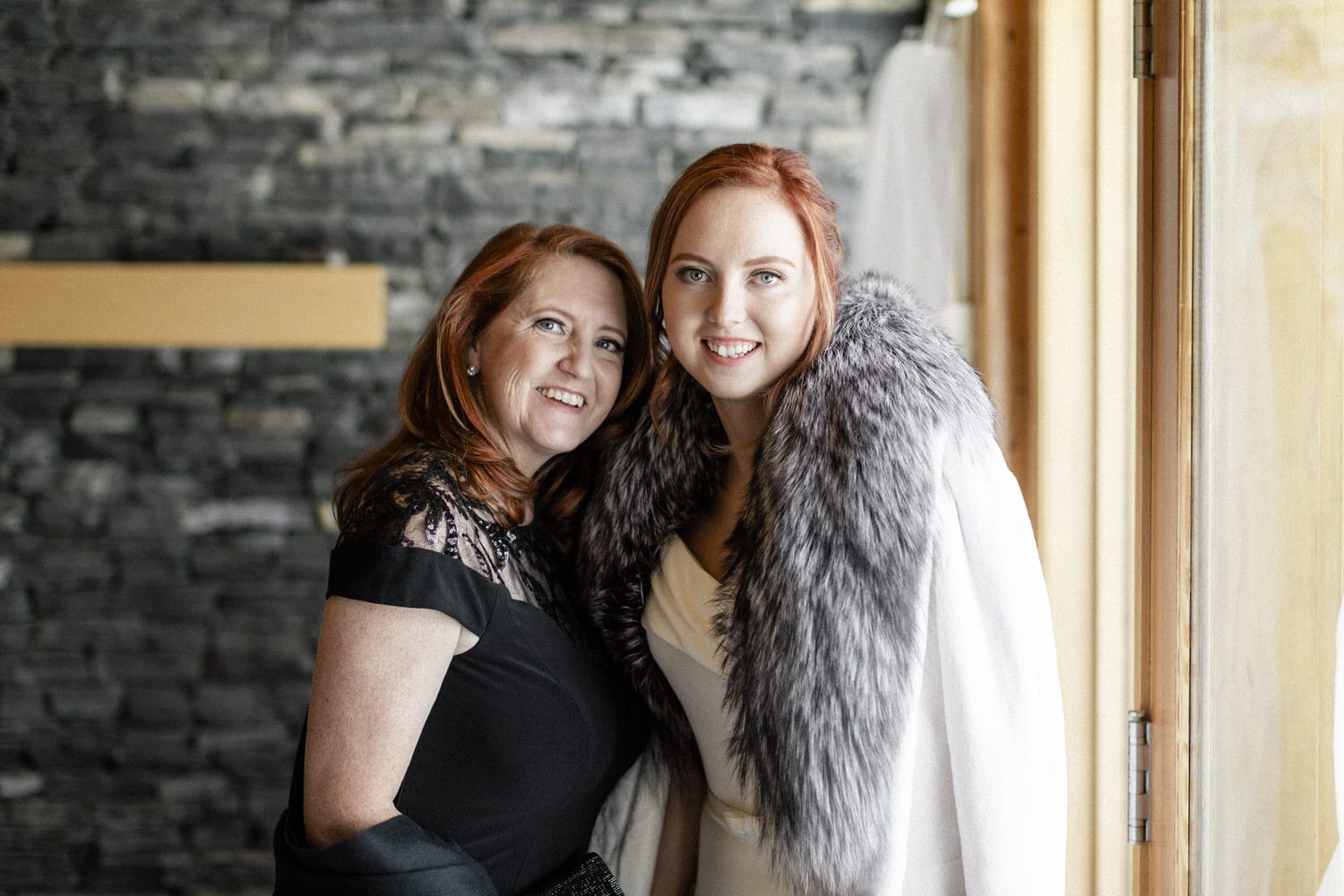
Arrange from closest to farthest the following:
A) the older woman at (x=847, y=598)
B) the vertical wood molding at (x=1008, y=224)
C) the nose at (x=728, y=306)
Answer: the older woman at (x=847, y=598)
the nose at (x=728, y=306)
the vertical wood molding at (x=1008, y=224)

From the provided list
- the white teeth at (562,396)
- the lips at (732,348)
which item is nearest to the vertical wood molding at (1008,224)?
the lips at (732,348)

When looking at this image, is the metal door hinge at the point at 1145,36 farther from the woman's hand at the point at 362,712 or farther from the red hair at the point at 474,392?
the woman's hand at the point at 362,712

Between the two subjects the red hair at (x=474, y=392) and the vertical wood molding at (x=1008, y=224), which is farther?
the vertical wood molding at (x=1008, y=224)

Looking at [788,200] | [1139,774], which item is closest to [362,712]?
[788,200]

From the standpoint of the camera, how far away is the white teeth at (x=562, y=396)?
4.39 ft

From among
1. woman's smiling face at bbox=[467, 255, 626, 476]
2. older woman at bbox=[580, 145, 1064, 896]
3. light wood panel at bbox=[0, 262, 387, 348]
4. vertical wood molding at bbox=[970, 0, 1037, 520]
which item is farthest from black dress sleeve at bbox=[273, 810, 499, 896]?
light wood panel at bbox=[0, 262, 387, 348]

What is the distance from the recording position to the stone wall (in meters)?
2.44

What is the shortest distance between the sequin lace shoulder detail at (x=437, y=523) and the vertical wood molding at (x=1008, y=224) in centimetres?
80

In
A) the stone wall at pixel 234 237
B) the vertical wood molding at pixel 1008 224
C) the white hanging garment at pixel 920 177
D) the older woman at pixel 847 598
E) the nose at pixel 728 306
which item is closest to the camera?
the older woman at pixel 847 598

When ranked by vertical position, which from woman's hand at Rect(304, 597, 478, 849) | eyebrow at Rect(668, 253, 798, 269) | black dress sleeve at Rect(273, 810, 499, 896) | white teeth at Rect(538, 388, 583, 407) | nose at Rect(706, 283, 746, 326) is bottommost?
black dress sleeve at Rect(273, 810, 499, 896)

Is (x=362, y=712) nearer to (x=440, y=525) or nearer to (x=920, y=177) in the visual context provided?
(x=440, y=525)

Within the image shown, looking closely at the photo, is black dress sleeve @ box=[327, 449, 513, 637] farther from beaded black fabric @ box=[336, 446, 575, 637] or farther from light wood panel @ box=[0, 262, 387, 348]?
light wood panel @ box=[0, 262, 387, 348]

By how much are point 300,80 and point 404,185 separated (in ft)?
1.23

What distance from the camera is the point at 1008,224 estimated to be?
1.57 metres
